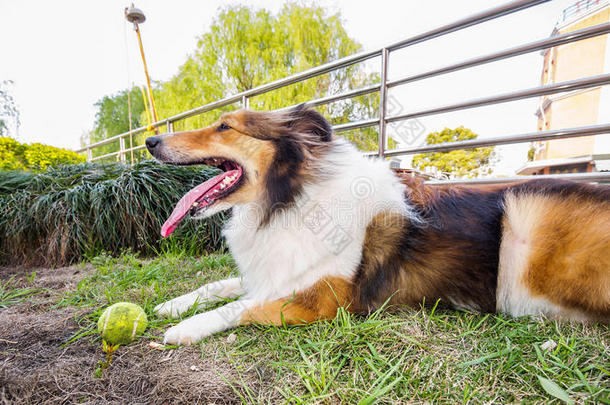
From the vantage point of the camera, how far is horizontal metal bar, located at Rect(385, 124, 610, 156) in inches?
85.7

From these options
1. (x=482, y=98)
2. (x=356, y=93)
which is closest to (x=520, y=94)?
(x=482, y=98)

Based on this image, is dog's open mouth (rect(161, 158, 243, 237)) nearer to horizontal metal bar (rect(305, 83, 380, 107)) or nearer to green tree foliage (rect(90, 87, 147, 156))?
horizontal metal bar (rect(305, 83, 380, 107))

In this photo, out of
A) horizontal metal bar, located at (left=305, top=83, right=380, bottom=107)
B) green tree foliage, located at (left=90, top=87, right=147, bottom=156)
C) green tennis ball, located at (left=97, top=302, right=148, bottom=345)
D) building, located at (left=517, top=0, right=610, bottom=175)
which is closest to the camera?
green tennis ball, located at (left=97, top=302, right=148, bottom=345)

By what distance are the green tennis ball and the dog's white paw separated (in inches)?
7.5

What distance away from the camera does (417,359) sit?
106cm

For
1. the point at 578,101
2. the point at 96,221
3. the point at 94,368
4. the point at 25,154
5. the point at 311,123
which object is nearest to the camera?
the point at 94,368

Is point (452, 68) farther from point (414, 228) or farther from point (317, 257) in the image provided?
point (317, 257)

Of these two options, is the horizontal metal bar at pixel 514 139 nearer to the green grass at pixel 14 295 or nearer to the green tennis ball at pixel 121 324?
the green tennis ball at pixel 121 324

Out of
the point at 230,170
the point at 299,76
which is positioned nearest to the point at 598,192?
the point at 230,170

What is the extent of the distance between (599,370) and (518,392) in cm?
34

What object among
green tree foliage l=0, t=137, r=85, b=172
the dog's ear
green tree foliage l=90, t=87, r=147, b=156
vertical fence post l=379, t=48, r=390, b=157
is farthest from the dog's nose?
green tree foliage l=90, t=87, r=147, b=156

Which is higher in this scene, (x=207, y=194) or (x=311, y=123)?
(x=311, y=123)

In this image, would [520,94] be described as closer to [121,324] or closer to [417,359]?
[417,359]

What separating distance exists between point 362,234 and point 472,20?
7.88 ft
